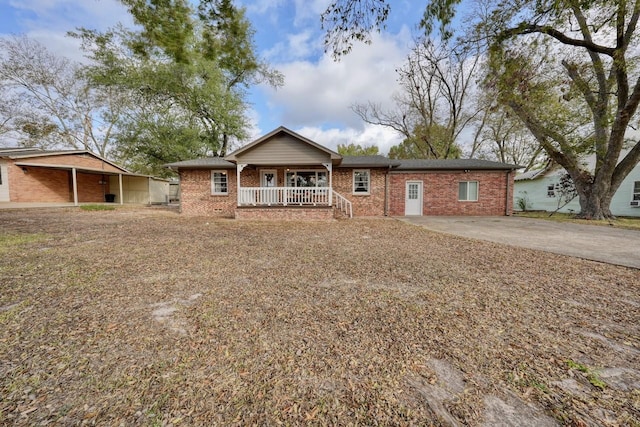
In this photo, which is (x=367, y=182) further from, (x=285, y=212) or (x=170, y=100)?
(x=170, y=100)

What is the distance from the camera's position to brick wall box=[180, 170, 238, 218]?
44.3 ft

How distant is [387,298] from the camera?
302 centimetres

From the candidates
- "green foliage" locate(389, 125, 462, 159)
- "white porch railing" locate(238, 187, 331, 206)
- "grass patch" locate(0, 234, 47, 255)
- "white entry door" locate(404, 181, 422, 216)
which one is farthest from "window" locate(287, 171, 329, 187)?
"green foliage" locate(389, 125, 462, 159)

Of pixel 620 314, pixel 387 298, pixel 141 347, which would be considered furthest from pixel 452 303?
pixel 141 347

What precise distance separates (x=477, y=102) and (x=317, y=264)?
77.7ft

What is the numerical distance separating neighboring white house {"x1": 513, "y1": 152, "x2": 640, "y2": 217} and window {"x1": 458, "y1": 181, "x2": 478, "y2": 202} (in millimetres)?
5629

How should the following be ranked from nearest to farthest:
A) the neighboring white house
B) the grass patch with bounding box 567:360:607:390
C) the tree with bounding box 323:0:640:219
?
the grass patch with bounding box 567:360:607:390 → the tree with bounding box 323:0:640:219 → the neighboring white house

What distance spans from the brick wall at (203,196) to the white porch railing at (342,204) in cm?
557

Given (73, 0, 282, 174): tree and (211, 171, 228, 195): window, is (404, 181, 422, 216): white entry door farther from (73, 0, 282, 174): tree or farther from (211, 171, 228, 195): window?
(73, 0, 282, 174): tree

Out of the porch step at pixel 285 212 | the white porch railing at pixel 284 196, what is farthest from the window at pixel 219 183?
the porch step at pixel 285 212

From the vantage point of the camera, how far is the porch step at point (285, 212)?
11008 millimetres

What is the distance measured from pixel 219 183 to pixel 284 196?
14.8ft

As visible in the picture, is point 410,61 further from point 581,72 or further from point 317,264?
point 317,264

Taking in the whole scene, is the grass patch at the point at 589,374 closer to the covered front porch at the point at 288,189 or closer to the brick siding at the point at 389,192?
the covered front porch at the point at 288,189
